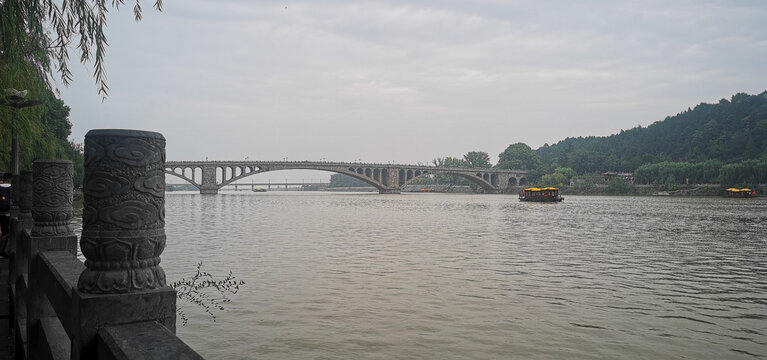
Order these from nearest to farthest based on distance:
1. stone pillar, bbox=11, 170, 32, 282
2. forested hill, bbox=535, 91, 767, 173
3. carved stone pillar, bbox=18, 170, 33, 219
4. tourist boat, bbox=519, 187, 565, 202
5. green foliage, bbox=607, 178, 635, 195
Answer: stone pillar, bbox=11, 170, 32, 282 → carved stone pillar, bbox=18, 170, 33, 219 → tourist boat, bbox=519, 187, 565, 202 → green foliage, bbox=607, 178, 635, 195 → forested hill, bbox=535, 91, 767, 173

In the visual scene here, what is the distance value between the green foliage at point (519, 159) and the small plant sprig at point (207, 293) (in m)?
155

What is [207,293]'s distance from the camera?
1209 cm

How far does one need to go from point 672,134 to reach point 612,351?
183 meters

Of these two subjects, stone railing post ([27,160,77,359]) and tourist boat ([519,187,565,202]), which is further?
tourist boat ([519,187,565,202])

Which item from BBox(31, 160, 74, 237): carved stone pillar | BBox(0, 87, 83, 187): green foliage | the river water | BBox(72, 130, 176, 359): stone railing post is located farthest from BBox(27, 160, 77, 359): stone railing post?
BBox(0, 87, 83, 187): green foliage

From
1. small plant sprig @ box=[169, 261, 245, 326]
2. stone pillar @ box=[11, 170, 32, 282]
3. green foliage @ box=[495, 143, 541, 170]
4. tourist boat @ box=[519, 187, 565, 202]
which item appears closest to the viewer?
stone pillar @ box=[11, 170, 32, 282]

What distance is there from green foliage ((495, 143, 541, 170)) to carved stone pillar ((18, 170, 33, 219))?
6331 inches

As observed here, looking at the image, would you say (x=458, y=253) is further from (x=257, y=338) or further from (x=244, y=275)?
(x=257, y=338)

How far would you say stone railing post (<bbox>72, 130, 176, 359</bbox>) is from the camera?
2.77 meters

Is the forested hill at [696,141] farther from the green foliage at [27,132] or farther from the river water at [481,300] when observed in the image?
the green foliage at [27,132]

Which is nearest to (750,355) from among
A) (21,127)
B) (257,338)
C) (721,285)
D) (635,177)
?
(721,285)

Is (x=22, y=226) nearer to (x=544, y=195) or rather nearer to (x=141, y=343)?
(x=141, y=343)

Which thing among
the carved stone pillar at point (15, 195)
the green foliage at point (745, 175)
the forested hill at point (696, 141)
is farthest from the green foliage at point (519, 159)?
the carved stone pillar at point (15, 195)

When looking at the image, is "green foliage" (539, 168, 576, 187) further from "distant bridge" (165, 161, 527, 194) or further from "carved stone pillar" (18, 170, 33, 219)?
"carved stone pillar" (18, 170, 33, 219)
